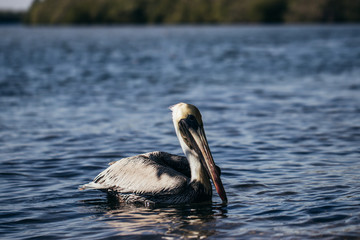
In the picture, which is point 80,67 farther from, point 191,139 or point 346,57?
point 191,139

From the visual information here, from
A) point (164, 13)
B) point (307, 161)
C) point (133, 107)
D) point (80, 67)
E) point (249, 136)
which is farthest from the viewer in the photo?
point (164, 13)

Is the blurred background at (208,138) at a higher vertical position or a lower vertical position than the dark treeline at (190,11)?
lower

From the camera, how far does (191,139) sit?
6355 millimetres

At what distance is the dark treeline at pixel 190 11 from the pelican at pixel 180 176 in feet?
268

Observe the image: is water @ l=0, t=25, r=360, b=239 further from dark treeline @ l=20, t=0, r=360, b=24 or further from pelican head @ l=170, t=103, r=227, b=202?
dark treeline @ l=20, t=0, r=360, b=24

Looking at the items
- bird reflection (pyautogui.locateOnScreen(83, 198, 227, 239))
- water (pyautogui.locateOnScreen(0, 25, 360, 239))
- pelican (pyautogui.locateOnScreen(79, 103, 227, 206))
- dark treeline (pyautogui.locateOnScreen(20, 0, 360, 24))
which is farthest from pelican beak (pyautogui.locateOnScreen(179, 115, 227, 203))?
dark treeline (pyautogui.locateOnScreen(20, 0, 360, 24))

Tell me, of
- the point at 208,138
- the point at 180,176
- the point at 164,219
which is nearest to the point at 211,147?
the point at 208,138

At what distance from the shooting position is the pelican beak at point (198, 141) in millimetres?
6176

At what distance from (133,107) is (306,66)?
36.4ft

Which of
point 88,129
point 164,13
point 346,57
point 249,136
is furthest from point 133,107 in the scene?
point 164,13

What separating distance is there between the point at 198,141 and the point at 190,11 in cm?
10524

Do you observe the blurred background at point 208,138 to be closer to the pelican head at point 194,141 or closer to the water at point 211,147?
the water at point 211,147

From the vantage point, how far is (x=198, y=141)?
248 inches

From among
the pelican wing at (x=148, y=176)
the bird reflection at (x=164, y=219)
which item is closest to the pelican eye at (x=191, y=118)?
the pelican wing at (x=148, y=176)
